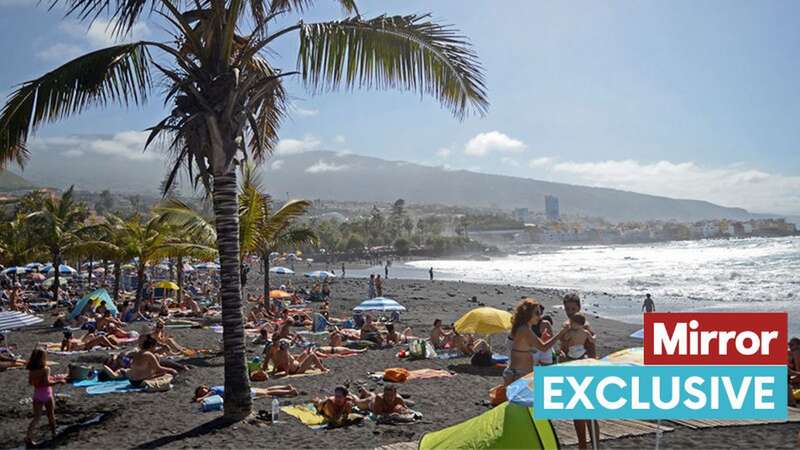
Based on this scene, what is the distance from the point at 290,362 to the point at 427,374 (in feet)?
8.26

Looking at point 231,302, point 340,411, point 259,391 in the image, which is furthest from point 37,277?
point 340,411

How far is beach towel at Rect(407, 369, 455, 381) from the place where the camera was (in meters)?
10.5

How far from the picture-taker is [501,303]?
3212 cm

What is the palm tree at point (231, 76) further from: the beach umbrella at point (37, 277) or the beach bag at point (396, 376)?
the beach umbrella at point (37, 277)

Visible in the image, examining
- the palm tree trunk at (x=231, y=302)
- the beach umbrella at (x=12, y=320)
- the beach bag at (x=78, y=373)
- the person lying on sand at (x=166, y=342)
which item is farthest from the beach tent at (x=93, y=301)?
the palm tree trunk at (x=231, y=302)

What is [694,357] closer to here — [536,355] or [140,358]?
[536,355]

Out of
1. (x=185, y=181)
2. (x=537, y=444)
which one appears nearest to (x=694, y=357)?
(x=537, y=444)

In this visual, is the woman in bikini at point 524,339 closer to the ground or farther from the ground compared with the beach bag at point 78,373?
farther from the ground

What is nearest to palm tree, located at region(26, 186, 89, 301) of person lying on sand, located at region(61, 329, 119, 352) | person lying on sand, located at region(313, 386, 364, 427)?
person lying on sand, located at region(61, 329, 119, 352)

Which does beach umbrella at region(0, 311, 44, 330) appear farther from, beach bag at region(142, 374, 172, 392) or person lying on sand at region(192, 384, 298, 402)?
person lying on sand at region(192, 384, 298, 402)

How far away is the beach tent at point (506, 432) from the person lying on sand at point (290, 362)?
6.89 m

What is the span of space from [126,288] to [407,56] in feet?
109

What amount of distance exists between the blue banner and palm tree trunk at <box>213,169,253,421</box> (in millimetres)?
4086

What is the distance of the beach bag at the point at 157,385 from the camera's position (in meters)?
9.16
